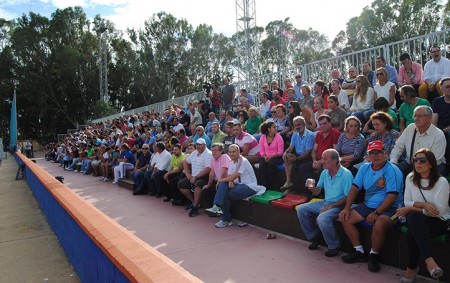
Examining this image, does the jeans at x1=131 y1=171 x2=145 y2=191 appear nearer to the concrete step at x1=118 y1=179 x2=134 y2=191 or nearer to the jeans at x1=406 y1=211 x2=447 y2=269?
the concrete step at x1=118 y1=179 x2=134 y2=191

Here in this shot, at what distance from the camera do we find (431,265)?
10.6ft

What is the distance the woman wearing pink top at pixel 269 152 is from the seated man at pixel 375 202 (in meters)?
2.50

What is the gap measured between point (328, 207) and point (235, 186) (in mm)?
2103

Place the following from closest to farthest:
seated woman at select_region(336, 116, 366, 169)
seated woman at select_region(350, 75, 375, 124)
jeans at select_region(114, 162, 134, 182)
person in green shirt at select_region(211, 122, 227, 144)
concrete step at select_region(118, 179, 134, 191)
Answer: seated woman at select_region(336, 116, 366, 169) → seated woman at select_region(350, 75, 375, 124) → person in green shirt at select_region(211, 122, 227, 144) → concrete step at select_region(118, 179, 134, 191) → jeans at select_region(114, 162, 134, 182)

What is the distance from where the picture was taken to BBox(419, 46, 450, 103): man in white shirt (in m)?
6.36

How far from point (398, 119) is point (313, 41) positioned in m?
42.6

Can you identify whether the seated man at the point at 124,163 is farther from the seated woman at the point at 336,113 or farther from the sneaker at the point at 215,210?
the seated woman at the point at 336,113

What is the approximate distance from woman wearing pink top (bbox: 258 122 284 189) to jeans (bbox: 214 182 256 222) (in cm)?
70

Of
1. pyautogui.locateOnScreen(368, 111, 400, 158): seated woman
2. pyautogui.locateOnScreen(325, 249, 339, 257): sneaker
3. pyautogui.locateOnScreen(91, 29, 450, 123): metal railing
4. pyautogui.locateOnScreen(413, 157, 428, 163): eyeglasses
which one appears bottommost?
pyautogui.locateOnScreen(325, 249, 339, 257): sneaker

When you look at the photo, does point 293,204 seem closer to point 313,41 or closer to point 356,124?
point 356,124

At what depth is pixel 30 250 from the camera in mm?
6398

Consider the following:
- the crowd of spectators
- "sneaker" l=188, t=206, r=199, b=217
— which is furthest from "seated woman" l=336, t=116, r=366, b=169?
"sneaker" l=188, t=206, r=199, b=217

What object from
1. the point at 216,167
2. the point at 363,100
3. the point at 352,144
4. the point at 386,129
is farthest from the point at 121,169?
the point at 386,129

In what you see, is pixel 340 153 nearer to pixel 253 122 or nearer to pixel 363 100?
pixel 363 100
